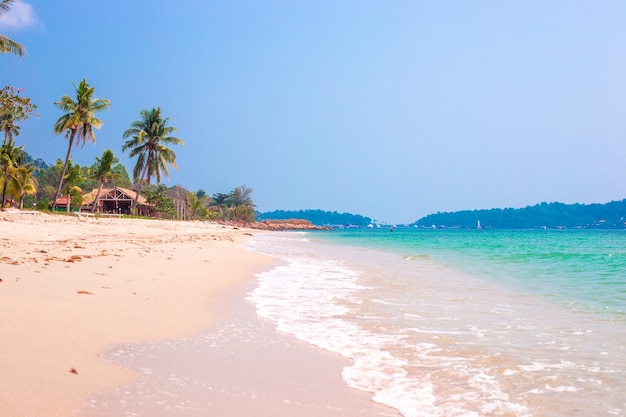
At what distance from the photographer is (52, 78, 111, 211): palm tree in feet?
120

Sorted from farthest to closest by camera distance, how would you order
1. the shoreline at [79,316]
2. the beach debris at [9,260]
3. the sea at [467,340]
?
1. the beach debris at [9,260]
2. the sea at [467,340]
3. the shoreline at [79,316]

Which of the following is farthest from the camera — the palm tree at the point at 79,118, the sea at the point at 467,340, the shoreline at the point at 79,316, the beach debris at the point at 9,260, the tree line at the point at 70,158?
the palm tree at the point at 79,118

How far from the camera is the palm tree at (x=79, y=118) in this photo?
36.7 m

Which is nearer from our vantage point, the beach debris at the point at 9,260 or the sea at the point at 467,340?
the sea at the point at 467,340

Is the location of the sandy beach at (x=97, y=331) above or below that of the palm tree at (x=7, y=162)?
below

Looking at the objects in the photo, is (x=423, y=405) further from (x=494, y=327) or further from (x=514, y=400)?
(x=494, y=327)

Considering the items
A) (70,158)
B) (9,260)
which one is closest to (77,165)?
(70,158)

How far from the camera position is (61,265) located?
7934 mm

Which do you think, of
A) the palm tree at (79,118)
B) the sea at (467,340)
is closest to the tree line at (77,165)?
the palm tree at (79,118)

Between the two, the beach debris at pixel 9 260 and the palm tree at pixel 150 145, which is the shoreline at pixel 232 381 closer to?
the beach debris at pixel 9 260

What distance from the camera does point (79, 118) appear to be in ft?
121

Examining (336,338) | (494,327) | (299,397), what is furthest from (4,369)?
(494,327)

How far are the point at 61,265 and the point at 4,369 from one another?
17.6 feet

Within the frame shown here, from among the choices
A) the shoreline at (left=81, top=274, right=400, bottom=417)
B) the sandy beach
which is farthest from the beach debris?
the shoreline at (left=81, top=274, right=400, bottom=417)
